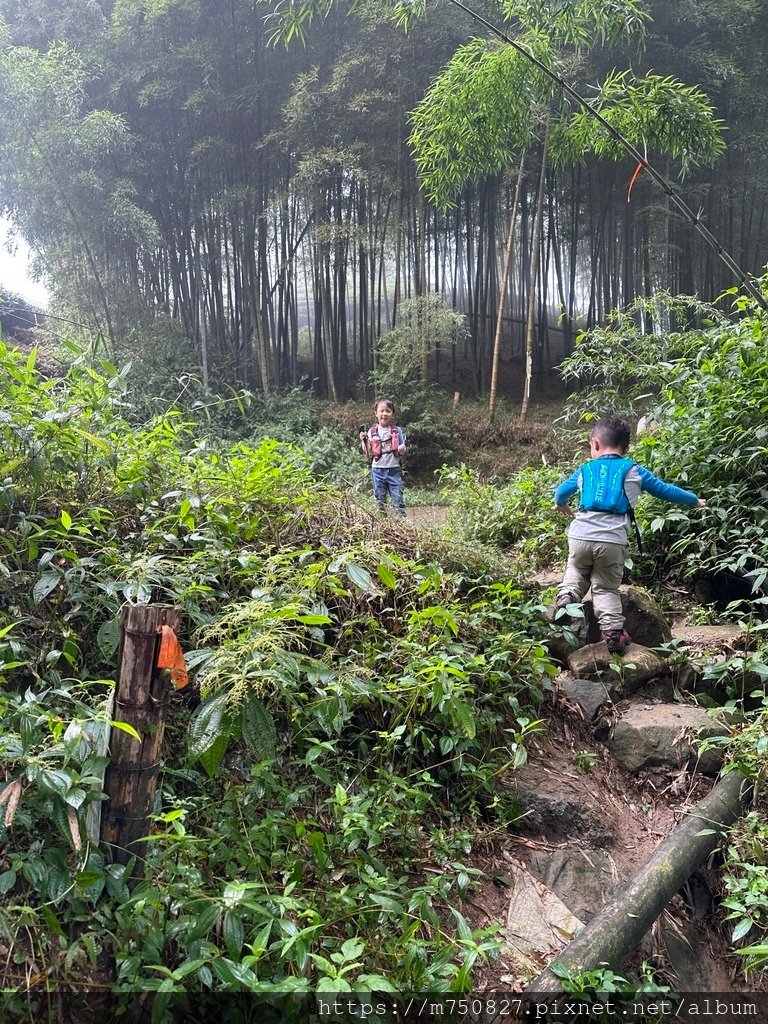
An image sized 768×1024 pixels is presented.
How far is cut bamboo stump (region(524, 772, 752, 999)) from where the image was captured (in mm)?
1652

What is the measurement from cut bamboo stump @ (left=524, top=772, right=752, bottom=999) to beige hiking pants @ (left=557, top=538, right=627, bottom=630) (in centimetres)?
82

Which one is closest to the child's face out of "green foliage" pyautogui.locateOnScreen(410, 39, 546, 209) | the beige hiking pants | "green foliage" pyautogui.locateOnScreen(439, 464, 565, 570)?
"green foliage" pyautogui.locateOnScreen(439, 464, 565, 570)

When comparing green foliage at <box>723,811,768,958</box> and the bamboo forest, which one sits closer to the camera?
the bamboo forest

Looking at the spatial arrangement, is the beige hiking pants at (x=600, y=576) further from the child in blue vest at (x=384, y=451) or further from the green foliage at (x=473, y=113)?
the green foliage at (x=473, y=113)

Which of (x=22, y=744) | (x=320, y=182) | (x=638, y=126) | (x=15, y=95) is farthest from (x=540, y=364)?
(x=22, y=744)

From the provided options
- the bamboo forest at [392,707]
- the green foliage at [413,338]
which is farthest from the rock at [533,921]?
the green foliage at [413,338]

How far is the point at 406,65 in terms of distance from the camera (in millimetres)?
10062

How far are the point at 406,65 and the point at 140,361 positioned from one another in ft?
19.2

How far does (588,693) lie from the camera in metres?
2.81

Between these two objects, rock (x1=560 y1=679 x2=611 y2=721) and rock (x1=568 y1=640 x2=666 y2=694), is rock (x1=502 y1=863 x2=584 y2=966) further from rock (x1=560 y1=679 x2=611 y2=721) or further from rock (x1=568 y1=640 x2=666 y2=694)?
rock (x1=568 y1=640 x2=666 y2=694)

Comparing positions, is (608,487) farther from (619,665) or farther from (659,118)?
(659,118)

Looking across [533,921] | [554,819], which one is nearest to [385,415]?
[554,819]

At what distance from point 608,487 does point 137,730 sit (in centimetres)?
234

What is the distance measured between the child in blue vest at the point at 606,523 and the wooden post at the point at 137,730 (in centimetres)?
203
